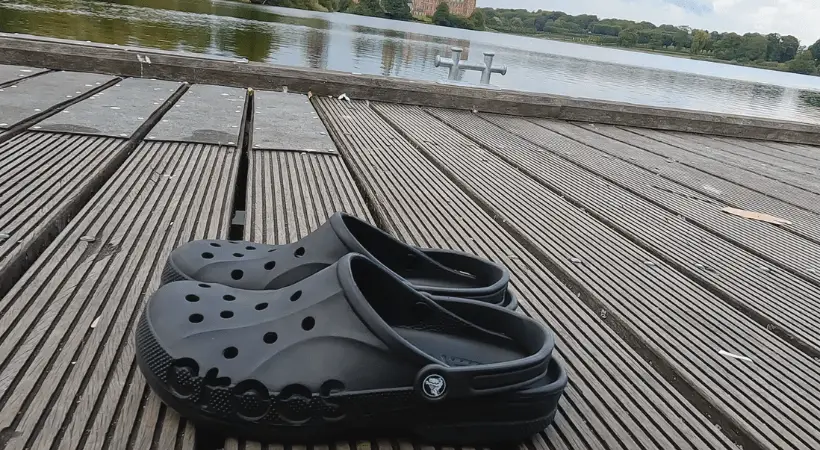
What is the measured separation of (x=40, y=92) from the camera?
10.7ft

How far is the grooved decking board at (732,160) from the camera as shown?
12.0 ft

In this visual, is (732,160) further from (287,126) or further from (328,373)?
(328,373)

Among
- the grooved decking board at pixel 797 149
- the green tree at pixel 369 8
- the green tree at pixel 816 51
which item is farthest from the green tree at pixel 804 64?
the grooved decking board at pixel 797 149

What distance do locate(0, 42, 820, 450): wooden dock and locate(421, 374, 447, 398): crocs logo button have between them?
0.11 meters

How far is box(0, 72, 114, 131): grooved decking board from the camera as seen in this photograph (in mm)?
2729

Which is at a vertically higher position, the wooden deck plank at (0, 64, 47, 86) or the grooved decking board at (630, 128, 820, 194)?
the grooved decking board at (630, 128, 820, 194)

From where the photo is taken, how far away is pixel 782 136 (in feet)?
17.8

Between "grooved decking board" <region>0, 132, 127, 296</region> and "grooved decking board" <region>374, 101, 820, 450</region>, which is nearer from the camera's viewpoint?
"grooved decking board" <region>374, 101, 820, 450</region>

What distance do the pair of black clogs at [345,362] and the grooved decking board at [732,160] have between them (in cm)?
313

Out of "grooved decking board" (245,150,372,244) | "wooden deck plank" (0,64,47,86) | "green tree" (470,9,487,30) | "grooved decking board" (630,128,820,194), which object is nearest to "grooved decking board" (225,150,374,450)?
"grooved decking board" (245,150,372,244)

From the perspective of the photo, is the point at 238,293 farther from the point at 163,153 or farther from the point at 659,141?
the point at 659,141

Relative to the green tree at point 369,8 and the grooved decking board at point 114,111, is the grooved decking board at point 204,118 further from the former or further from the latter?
the green tree at point 369,8

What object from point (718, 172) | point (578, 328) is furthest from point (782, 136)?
point (578, 328)

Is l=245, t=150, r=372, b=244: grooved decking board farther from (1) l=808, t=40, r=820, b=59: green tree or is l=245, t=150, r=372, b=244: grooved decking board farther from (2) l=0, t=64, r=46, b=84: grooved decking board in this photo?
(1) l=808, t=40, r=820, b=59: green tree
